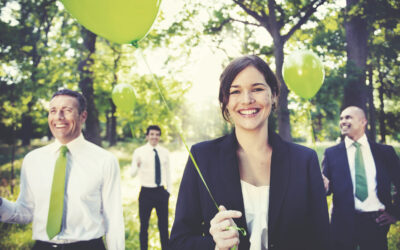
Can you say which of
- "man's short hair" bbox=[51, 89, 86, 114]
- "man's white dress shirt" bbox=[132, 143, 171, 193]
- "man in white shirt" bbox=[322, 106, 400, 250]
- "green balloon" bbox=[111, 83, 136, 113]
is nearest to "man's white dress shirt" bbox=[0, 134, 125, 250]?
"man's short hair" bbox=[51, 89, 86, 114]

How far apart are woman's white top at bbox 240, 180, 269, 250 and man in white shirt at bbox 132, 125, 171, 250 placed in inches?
139

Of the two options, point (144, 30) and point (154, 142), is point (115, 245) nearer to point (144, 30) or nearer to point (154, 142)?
point (144, 30)

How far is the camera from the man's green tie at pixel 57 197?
196 centimetres

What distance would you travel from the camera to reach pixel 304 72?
330 cm

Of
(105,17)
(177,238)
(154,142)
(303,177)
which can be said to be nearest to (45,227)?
(177,238)

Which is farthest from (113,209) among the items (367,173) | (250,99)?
(367,173)

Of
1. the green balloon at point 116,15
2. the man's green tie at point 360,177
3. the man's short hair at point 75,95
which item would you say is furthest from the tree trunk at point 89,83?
the man's green tie at point 360,177

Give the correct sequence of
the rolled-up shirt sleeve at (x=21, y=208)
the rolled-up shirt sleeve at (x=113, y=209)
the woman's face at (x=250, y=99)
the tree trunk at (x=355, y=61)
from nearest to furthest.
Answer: the woman's face at (x=250, y=99) → the rolled-up shirt sleeve at (x=21, y=208) → the rolled-up shirt sleeve at (x=113, y=209) → the tree trunk at (x=355, y=61)

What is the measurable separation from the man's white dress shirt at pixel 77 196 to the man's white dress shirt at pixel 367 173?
10.1 ft

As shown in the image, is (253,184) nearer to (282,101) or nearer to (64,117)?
(64,117)

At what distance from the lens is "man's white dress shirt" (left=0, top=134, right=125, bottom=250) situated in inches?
80.6

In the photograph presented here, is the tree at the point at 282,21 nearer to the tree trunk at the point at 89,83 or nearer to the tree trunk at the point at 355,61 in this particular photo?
the tree trunk at the point at 355,61

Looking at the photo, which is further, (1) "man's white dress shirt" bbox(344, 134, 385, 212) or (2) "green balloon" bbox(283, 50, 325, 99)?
(2) "green balloon" bbox(283, 50, 325, 99)

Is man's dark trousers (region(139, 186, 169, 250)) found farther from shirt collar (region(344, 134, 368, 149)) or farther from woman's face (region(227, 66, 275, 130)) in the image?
woman's face (region(227, 66, 275, 130))
